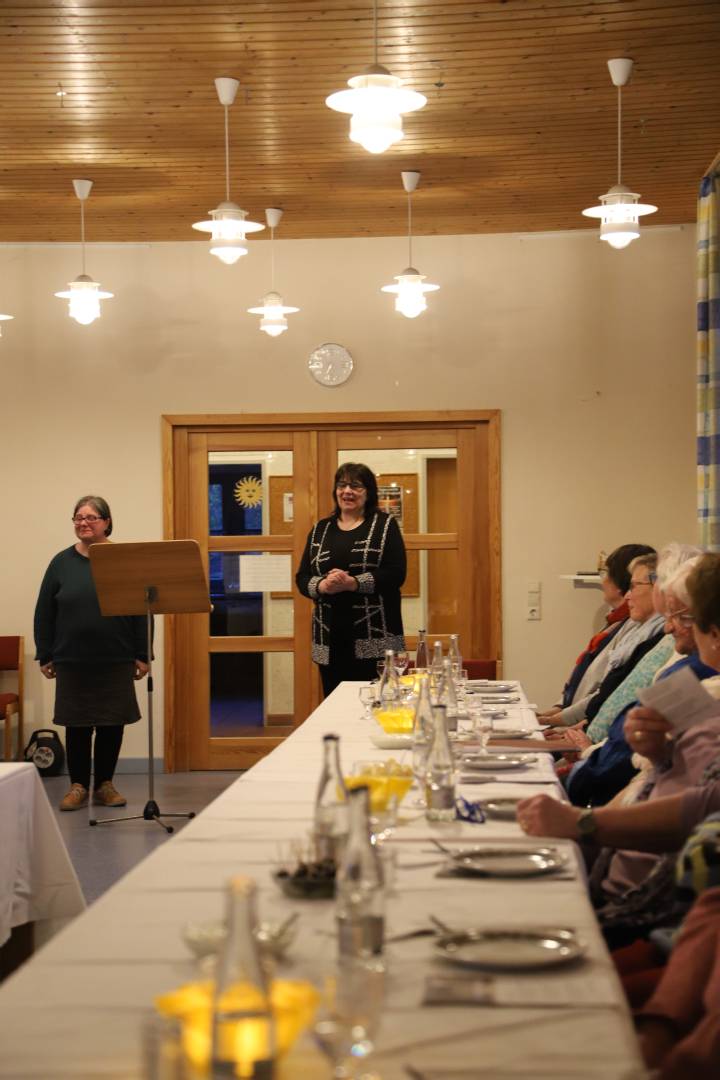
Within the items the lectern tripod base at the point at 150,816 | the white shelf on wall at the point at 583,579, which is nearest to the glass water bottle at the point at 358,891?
the lectern tripod base at the point at 150,816

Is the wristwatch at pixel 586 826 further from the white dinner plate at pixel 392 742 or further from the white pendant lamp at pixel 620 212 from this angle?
the white pendant lamp at pixel 620 212

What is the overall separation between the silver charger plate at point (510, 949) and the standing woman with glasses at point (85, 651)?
5078 millimetres

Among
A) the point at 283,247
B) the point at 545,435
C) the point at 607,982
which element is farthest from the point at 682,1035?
the point at 283,247

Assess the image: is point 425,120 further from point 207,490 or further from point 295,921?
point 295,921

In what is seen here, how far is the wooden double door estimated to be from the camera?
820cm

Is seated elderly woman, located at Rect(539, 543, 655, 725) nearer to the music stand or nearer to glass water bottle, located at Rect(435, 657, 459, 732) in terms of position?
glass water bottle, located at Rect(435, 657, 459, 732)

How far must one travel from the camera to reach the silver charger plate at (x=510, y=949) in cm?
172

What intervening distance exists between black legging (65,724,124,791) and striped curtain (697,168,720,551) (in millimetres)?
3342

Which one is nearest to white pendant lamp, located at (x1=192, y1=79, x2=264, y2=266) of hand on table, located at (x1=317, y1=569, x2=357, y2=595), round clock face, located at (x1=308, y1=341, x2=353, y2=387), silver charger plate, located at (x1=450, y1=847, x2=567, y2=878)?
hand on table, located at (x1=317, y1=569, x2=357, y2=595)

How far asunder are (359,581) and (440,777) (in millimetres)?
3822

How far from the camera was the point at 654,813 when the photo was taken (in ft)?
8.16

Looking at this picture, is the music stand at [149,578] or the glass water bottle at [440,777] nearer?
the glass water bottle at [440,777]

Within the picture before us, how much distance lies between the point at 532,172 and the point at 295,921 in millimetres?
5476

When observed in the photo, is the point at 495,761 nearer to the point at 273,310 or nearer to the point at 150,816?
the point at 150,816
